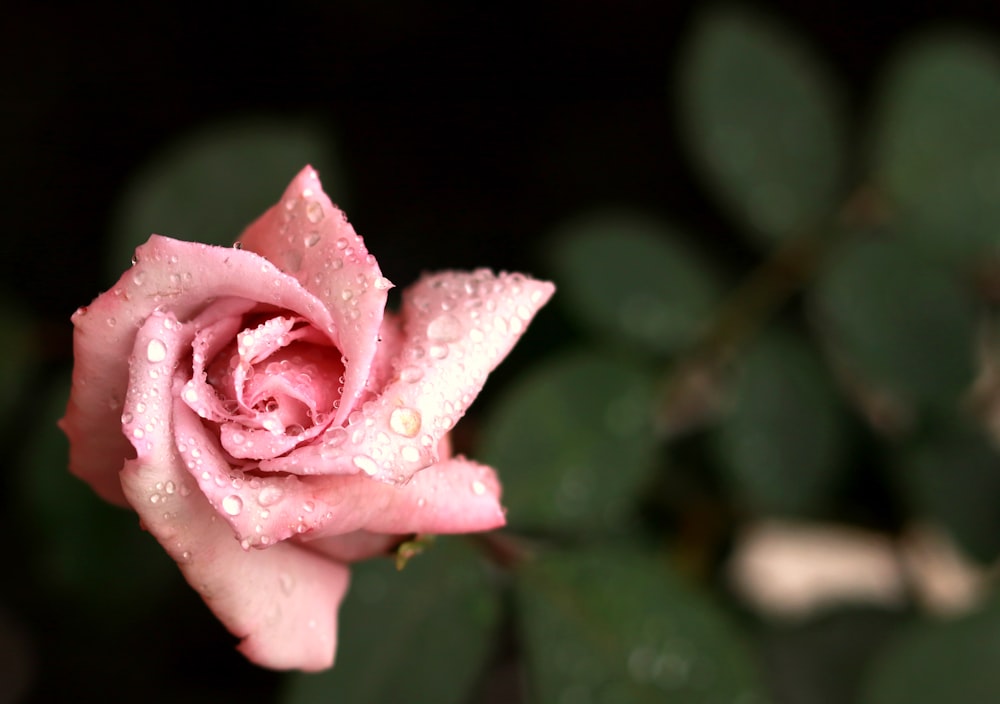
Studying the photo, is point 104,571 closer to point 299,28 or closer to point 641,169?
point 299,28

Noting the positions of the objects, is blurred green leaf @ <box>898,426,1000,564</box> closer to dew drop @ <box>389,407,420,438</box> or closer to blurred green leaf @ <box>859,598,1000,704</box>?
blurred green leaf @ <box>859,598,1000,704</box>

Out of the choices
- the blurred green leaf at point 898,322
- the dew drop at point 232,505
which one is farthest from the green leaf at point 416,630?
the blurred green leaf at point 898,322

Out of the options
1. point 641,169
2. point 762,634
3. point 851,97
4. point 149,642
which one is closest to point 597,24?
point 641,169

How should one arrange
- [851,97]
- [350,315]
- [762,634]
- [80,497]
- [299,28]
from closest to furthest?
→ [350,315], [80,497], [762,634], [299,28], [851,97]

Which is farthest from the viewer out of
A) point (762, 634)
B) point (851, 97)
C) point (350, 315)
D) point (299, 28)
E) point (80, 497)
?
point (851, 97)

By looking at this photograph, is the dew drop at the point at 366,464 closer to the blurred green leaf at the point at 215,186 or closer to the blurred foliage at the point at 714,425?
the blurred foliage at the point at 714,425

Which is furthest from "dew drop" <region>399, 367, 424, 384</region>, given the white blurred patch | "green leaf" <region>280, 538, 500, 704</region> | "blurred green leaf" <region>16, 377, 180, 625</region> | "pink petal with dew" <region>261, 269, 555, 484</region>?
the white blurred patch

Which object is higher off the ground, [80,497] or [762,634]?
[80,497]

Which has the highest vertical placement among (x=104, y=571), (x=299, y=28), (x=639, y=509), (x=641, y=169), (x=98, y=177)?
(x=299, y=28)
